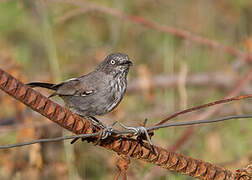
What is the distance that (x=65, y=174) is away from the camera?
639cm

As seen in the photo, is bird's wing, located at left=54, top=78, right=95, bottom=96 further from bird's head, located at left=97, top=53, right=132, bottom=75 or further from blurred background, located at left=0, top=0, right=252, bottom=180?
blurred background, located at left=0, top=0, right=252, bottom=180

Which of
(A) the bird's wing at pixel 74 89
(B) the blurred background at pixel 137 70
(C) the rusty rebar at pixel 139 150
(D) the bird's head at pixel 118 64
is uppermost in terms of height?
(B) the blurred background at pixel 137 70

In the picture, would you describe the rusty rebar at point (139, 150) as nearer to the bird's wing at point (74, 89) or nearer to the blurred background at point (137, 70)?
the bird's wing at point (74, 89)

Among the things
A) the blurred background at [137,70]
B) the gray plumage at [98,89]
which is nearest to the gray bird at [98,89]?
the gray plumage at [98,89]

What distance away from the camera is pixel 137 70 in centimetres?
851

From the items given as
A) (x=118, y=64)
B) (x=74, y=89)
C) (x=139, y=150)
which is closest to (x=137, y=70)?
(x=118, y=64)

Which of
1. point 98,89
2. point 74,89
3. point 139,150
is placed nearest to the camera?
point 139,150

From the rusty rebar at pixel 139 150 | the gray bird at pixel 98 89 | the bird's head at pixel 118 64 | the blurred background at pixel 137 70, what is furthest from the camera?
the blurred background at pixel 137 70

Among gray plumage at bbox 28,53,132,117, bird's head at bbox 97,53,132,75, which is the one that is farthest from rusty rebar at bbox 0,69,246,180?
bird's head at bbox 97,53,132,75

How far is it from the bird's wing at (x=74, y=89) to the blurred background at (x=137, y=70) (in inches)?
34.6

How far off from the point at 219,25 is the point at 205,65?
145 centimetres

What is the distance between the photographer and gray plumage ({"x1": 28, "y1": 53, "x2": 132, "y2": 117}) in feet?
13.5

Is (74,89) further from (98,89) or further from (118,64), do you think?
(118,64)

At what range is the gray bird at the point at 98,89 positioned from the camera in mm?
4121
